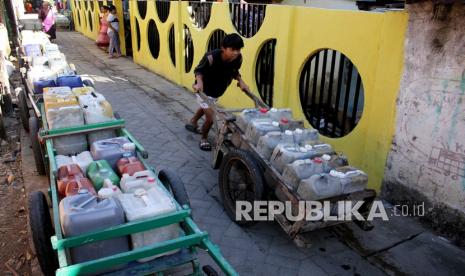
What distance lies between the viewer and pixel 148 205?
2.45 metres

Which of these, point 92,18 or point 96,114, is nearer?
point 96,114

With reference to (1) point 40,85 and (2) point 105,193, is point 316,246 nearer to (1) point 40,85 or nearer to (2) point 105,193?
(2) point 105,193

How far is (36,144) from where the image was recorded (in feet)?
14.9

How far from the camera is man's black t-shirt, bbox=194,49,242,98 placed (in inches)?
195

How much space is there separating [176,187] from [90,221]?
1036 mm

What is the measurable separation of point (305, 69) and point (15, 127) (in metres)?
4.98

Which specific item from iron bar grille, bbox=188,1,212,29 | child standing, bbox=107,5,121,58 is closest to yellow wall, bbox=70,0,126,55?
child standing, bbox=107,5,121,58

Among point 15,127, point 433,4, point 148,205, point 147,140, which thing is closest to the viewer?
point 148,205

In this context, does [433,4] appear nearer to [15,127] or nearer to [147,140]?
[147,140]

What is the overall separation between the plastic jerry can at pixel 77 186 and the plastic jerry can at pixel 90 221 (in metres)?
0.14

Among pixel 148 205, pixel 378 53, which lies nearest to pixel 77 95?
pixel 148 205

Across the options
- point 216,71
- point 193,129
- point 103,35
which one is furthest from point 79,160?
point 103,35

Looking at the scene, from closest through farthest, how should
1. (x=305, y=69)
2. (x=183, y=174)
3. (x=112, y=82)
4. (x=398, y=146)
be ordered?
(x=398, y=146) < (x=183, y=174) < (x=305, y=69) < (x=112, y=82)

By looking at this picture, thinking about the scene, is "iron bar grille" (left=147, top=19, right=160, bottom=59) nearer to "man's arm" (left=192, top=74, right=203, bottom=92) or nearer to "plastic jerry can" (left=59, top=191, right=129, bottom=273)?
"man's arm" (left=192, top=74, right=203, bottom=92)
